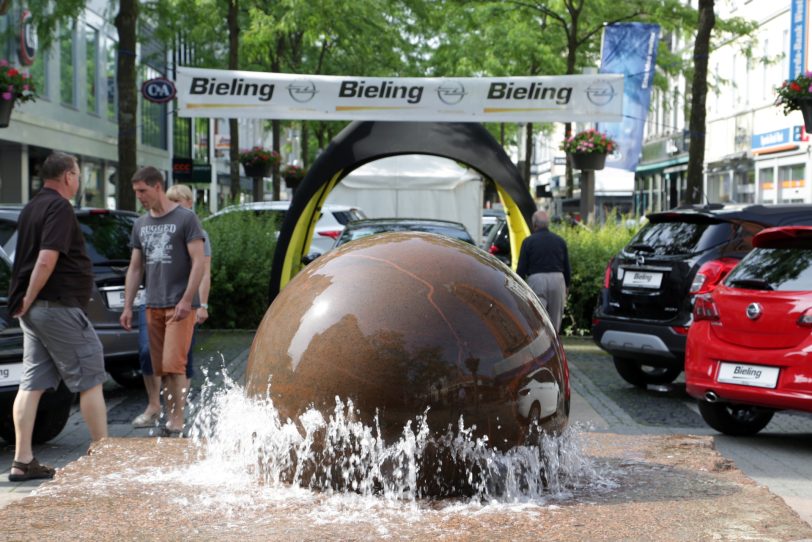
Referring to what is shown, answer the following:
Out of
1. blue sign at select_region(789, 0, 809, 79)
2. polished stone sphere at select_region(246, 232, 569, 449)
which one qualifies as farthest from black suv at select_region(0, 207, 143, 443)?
blue sign at select_region(789, 0, 809, 79)

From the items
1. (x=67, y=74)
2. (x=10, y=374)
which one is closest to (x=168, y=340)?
(x=10, y=374)

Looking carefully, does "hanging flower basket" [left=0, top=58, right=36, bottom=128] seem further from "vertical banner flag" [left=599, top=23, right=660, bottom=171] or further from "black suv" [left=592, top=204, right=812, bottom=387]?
"vertical banner flag" [left=599, top=23, right=660, bottom=171]

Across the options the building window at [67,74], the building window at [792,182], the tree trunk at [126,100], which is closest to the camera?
the tree trunk at [126,100]

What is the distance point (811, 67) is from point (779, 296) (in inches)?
1121

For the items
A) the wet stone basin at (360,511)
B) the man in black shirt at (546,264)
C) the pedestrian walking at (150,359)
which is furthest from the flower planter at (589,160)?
the wet stone basin at (360,511)

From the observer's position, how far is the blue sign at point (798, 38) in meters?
35.7

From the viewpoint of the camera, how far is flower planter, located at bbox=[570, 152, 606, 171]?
26.7 metres

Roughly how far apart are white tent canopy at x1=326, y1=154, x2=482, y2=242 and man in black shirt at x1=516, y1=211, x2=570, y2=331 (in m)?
13.0

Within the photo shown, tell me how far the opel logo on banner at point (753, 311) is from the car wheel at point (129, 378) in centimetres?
584

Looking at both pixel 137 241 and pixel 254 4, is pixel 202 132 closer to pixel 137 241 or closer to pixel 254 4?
pixel 254 4

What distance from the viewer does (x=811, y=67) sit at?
35562mm

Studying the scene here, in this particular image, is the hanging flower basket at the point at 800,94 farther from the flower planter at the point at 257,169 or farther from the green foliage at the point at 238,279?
the flower planter at the point at 257,169

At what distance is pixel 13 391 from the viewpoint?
324 inches

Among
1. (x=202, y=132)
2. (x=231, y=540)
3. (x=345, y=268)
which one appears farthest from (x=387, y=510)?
(x=202, y=132)
